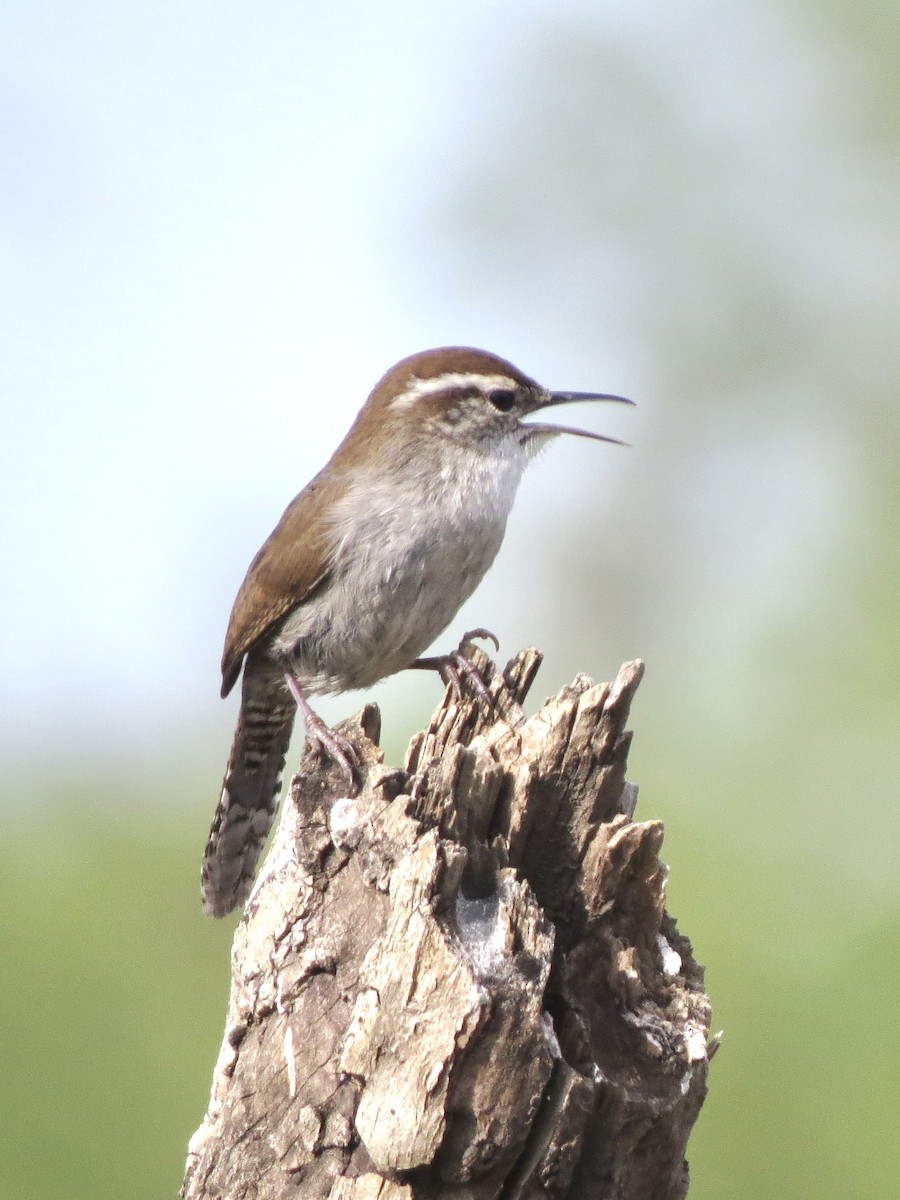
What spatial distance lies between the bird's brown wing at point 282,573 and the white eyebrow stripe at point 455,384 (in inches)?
17.2

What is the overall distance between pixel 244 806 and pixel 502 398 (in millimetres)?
1995

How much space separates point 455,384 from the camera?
16.2ft

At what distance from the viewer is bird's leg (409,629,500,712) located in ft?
12.7

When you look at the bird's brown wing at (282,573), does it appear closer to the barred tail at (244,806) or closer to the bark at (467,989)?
the barred tail at (244,806)

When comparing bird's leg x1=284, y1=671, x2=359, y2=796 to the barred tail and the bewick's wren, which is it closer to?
the bewick's wren

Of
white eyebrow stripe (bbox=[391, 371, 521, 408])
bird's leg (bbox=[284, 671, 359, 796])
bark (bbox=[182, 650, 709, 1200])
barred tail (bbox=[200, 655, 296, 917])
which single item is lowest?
bark (bbox=[182, 650, 709, 1200])

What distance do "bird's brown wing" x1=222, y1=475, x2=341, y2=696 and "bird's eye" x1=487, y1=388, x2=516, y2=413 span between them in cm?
68

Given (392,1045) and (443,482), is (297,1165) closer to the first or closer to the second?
(392,1045)

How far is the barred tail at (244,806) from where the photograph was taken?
5367 mm

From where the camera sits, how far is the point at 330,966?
3.11 m

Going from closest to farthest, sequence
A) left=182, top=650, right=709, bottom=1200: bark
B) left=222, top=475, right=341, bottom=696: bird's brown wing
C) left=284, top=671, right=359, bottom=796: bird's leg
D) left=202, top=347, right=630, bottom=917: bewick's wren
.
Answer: left=182, top=650, right=709, bottom=1200: bark → left=284, top=671, right=359, bottom=796: bird's leg → left=202, top=347, right=630, bottom=917: bewick's wren → left=222, top=475, right=341, bottom=696: bird's brown wing

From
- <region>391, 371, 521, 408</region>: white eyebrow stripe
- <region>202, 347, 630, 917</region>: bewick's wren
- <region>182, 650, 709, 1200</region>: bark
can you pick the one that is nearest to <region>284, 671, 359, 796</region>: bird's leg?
<region>182, 650, 709, 1200</region>: bark

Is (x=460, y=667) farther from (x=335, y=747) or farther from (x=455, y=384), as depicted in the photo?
(x=455, y=384)

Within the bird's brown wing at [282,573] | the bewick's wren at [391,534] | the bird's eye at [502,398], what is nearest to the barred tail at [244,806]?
the bewick's wren at [391,534]
